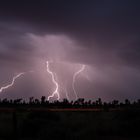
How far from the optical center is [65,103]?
82125 mm

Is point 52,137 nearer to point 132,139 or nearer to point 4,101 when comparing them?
point 132,139

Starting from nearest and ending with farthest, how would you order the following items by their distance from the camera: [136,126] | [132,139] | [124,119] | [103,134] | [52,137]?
[52,137]
[132,139]
[103,134]
[136,126]
[124,119]

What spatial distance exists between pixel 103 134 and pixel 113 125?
2.97 metres

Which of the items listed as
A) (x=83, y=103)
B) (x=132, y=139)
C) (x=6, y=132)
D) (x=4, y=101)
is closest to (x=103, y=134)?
(x=132, y=139)

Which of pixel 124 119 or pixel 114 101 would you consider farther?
pixel 114 101

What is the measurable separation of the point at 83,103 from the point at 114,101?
7.24 m

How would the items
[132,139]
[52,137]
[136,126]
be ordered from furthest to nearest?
[136,126] → [132,139] → [52,137]

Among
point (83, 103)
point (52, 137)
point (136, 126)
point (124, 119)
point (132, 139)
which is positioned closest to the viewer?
point (52, 137)

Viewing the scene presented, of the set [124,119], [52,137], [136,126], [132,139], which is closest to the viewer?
[52,137]

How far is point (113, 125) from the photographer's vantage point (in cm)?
2816

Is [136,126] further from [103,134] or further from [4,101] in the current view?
[4,101]

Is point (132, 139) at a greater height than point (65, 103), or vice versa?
point (65, 103)

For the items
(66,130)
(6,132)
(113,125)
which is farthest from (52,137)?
(113,125)

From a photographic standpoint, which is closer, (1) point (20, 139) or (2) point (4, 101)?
(1) point (20, 139)
